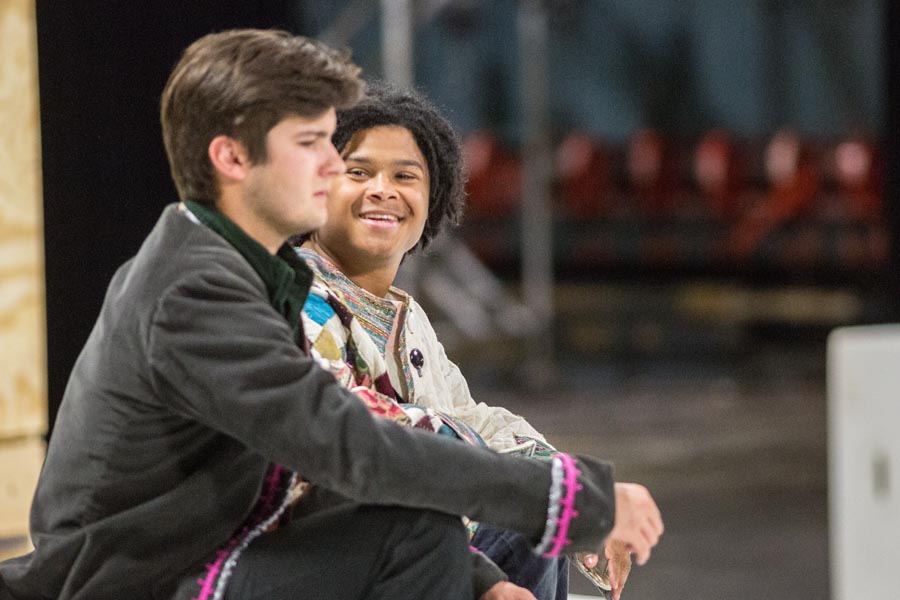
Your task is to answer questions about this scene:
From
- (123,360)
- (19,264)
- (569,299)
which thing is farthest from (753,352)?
(123,360)

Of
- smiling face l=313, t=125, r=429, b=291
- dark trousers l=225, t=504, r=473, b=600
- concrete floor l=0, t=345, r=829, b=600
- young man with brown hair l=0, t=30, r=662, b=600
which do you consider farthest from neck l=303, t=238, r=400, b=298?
concrete floor l=0, t=345, r=829, b=600

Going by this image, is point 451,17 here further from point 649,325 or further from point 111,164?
point 111,164

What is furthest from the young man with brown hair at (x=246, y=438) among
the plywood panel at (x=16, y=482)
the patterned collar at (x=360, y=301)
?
the plywood panel at (x=16, y=482)

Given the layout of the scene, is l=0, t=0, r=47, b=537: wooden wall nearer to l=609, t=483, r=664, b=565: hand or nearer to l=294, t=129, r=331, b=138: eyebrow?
l=294, t=129, r=331, b=138: eyebrow

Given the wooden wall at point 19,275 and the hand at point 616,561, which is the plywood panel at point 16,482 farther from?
the hand at point 616,561

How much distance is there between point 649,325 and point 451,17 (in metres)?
2.33

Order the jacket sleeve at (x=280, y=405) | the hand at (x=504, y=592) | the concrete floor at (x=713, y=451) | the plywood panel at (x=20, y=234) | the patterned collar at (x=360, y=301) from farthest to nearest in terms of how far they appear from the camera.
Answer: the concrete floor at (x=713, y=451) < the plywood panel at (x=20, y=234) < the patterned collar at (x=360, y=301) < the hand at (x=504, y=592) < the jacket sleeve at (x=280, y=405)

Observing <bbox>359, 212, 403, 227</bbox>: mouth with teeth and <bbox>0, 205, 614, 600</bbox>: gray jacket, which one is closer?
<bbox>0, 205, 614, 600</bbox>: gray jacket

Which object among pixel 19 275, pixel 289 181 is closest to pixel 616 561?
pixel 289 181

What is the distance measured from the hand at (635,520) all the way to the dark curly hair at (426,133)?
0.53 m

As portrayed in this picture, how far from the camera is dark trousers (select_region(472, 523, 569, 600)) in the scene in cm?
161

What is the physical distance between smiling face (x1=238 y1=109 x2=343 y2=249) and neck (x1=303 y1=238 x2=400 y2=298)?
31 centimetres

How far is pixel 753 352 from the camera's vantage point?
7.25 meters

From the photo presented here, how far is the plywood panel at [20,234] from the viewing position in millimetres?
2445
